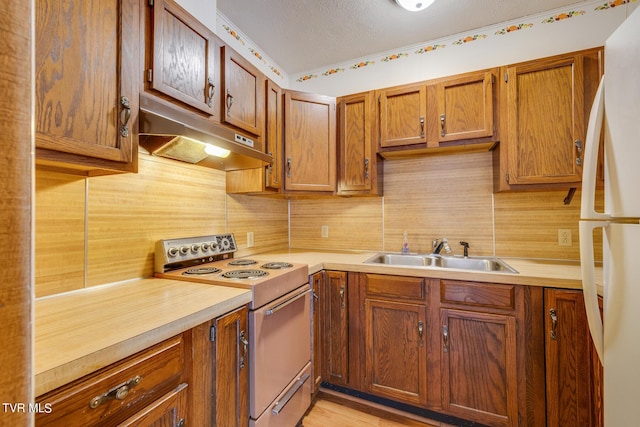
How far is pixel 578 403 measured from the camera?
1279 millimetres

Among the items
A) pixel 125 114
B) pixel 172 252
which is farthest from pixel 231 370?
pixel 125 114

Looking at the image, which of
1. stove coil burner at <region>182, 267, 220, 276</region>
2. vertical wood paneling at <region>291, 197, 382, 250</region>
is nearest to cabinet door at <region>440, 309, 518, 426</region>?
vertical wood paneling at <region>291, 197, 382, 250</region>

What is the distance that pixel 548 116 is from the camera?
1.61 m

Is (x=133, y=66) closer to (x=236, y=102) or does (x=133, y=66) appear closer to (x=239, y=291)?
(x=236, y=102)

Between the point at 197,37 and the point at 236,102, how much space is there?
0.35 meters

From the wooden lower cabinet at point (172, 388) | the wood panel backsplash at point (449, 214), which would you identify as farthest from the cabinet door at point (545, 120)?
the wooden lower cabinet at point (172, 388)

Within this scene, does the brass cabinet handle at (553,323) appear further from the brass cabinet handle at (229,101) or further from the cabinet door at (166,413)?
the brass cabinet handle at (229,101)

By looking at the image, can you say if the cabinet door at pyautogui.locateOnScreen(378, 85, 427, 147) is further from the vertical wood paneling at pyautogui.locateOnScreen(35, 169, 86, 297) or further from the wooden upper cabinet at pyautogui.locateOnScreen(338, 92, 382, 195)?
the vertical wood paneling at pyautogui.locateOnScreen(35, 169, 86, 297)

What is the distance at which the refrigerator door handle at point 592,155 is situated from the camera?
36.2 inches

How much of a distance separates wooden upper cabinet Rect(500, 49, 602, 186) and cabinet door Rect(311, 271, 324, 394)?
135 cm

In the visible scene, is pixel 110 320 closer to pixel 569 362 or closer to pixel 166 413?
pixel 166 413

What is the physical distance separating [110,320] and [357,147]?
179cm

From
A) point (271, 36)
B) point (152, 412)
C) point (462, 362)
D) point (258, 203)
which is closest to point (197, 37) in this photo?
point (271, 36)

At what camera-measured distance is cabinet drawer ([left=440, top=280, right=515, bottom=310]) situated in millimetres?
1417
